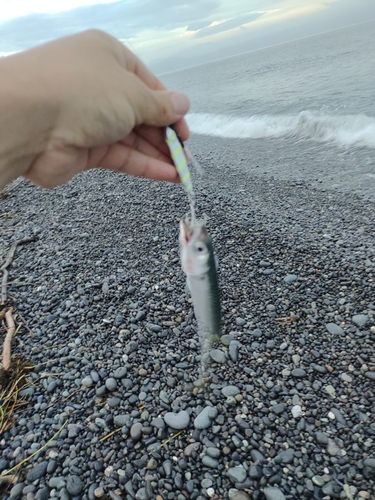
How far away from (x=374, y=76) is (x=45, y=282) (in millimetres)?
25515

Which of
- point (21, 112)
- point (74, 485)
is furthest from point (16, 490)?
point (21, 112)

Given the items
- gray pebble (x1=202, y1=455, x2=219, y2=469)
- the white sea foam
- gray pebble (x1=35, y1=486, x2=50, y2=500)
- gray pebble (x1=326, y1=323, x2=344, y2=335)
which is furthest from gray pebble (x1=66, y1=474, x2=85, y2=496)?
the white sea foam

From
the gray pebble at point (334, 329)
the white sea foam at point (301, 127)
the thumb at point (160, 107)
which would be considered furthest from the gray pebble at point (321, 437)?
the white sea foam at point (301, 127)

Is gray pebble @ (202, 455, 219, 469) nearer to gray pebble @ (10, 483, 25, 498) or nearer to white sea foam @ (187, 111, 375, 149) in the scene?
gray pebble @ (10, 483, 25, 498)

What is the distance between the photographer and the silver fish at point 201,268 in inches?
89.7

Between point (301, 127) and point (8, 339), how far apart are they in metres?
16.2

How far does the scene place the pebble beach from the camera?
121 inches

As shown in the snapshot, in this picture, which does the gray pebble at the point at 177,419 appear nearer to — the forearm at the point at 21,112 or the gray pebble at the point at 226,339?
the gray pebble at the point at 226,339

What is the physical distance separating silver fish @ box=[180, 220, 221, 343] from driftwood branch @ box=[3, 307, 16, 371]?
2682mm

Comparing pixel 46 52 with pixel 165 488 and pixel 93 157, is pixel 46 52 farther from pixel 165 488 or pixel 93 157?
pixel 165 488

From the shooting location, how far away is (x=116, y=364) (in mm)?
4152

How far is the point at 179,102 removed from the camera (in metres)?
2.47

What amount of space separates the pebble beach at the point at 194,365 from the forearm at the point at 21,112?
2539 mm

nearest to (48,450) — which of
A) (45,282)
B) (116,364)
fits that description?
(116,364)
